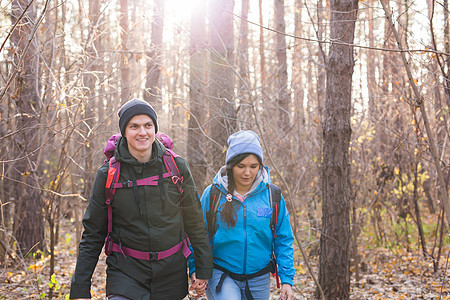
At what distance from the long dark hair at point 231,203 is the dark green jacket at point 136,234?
383mm

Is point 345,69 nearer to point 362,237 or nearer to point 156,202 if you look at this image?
point 156,202

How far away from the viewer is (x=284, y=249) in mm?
3162

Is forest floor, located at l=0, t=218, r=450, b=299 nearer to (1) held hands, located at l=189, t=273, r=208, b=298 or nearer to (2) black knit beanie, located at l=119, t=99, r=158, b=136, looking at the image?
(1) held hands, located at l=189, t=273, r=208, b=298

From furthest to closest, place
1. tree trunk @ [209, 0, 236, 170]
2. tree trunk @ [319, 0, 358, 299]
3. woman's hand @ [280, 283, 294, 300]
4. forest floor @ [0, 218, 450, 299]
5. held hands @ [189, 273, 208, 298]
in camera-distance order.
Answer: tree trunk @ [209, 0, 236, 170], forest floor @ [0, 218, 450, 299], tree trunk @ [319, 0, 358, 299], woman's hand @ [280, 283, 294, 300], held hands @ [189, 273, 208, 298]

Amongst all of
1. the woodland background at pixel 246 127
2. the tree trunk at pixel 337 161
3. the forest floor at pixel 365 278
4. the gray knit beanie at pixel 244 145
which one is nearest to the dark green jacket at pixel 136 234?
the gray knit beanie at pixel 244 145

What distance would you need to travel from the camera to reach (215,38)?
22.3 feet

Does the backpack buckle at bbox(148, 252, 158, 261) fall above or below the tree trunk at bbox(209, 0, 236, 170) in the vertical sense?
below

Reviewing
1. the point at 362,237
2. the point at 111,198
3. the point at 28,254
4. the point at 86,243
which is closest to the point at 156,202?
the point at 111,198

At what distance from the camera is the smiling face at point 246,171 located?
3.17 m

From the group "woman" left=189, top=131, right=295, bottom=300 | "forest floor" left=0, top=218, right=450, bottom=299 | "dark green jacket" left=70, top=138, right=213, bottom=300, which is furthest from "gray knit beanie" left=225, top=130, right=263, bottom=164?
"forest floor" left=0, top=218, right=450, bottom=299

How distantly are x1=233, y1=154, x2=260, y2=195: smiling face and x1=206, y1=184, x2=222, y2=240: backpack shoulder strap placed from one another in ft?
0.54

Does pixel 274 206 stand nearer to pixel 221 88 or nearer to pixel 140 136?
pixel 140 136

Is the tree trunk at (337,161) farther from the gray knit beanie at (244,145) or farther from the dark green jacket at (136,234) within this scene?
the dark green jacket at (136,234)

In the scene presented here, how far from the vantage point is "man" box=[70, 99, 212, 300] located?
108 inches
